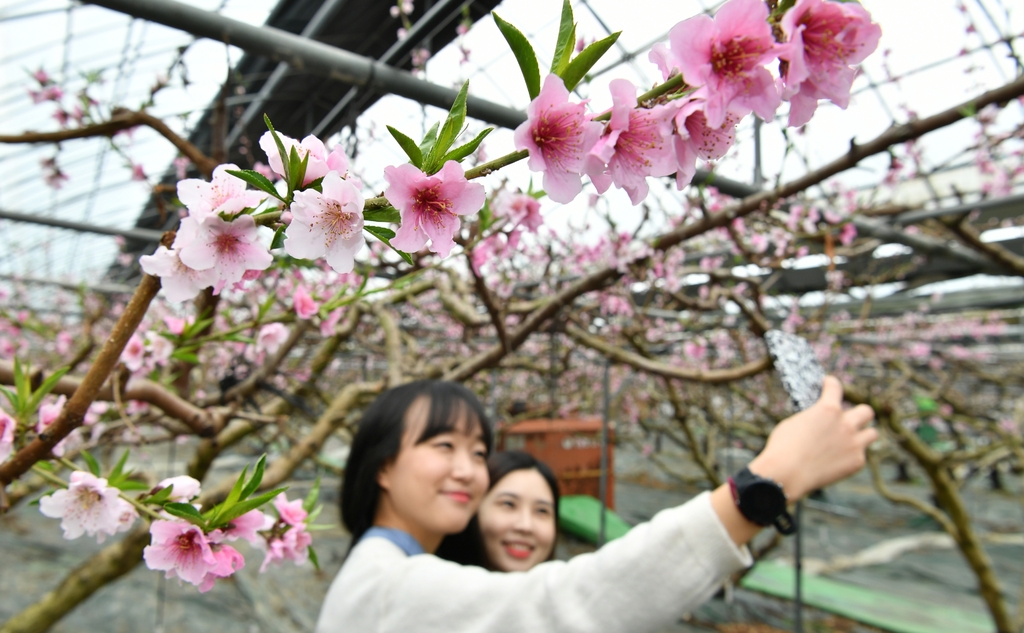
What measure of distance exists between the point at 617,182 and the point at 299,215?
0.26 metres

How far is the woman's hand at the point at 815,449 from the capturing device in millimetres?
1131

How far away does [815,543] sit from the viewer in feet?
29.1

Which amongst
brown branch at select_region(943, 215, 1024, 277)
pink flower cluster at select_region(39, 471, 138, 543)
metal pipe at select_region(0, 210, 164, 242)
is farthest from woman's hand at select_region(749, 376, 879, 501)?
metal pipe at select_region(0, 210, 164, 242)

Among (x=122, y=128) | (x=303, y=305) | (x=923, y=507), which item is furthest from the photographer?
(x=923, y=507)

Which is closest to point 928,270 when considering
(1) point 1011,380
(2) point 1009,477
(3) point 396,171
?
(1) point 1011,380

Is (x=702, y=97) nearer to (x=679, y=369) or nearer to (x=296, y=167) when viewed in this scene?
(x=296, y=167)

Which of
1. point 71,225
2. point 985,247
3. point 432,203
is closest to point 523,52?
point 432,203

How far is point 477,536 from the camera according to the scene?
1.89 meters

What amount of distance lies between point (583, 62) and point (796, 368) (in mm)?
1140

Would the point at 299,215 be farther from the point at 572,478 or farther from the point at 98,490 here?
the point at 572,478

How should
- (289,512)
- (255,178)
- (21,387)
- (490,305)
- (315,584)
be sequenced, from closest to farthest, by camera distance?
(255,178) < (21,387) < (289,512) < (490,305) < (315,584)

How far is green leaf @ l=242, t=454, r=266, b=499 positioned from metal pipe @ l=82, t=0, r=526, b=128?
114cm

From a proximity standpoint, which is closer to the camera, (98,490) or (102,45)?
(98,490)

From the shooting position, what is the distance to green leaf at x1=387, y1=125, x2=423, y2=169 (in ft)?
1.35
